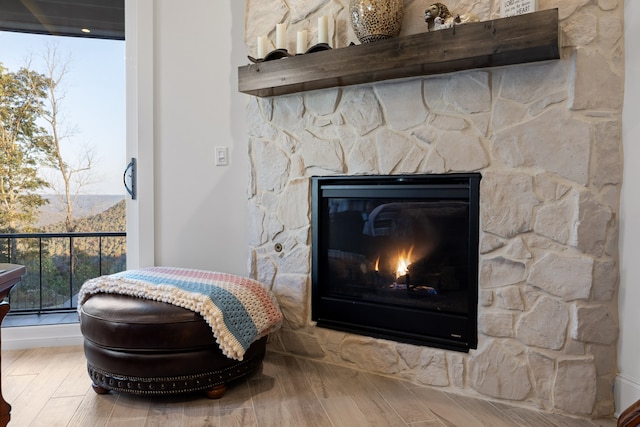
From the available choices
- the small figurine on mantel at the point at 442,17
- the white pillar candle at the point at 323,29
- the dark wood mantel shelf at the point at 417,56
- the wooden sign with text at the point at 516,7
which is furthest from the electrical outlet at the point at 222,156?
the wooden sign with text at the point at 516,7

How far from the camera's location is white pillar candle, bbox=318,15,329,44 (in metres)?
2.30

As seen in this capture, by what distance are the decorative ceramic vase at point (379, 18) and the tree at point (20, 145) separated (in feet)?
6.51

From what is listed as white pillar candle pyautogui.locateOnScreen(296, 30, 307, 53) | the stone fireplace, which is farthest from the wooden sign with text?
white pillar candle pyautogui.locateOnScreen(296, 30, 307, 53)

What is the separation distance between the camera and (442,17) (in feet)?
6.53

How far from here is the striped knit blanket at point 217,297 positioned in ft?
6.41

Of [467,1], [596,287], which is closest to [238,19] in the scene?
[467,1]

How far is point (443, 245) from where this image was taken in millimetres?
2182

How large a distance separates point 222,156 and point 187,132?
0.26 m

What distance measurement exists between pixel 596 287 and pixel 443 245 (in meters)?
0.65

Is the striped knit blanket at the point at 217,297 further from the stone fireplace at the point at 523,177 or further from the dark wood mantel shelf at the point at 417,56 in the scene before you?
the dark wood mantel shelf at the point at 417,56

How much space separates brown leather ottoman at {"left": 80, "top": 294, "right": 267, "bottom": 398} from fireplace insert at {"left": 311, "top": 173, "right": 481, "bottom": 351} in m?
0.76

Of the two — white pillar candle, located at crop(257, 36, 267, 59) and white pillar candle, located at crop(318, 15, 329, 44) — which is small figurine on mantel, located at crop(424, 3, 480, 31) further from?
white pillar candle, located at crop(257, 36, 267, 59)

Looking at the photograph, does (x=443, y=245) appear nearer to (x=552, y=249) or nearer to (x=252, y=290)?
(x=552, y=249)

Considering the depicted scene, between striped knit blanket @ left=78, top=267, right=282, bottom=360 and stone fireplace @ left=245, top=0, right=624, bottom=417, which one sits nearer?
stone fireplace @ left=245, top=0, right=624, bottom=417
